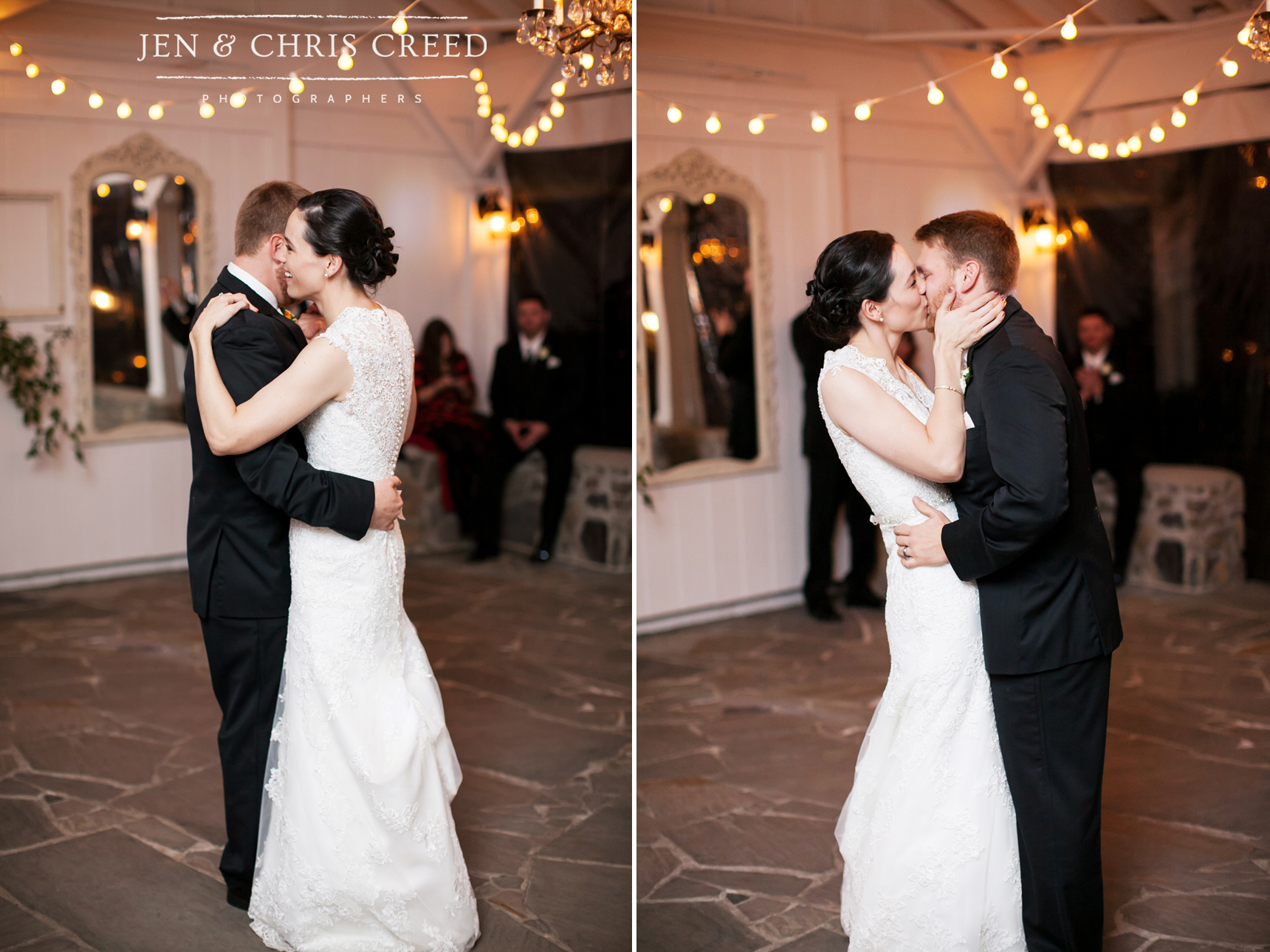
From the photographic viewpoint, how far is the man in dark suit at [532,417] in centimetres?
413

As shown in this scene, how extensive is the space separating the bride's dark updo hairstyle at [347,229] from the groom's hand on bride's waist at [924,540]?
1153 mm

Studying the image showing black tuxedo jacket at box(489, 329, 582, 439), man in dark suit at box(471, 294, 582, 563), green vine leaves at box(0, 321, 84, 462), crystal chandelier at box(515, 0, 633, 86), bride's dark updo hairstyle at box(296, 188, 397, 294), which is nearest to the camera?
bride's dark updo hairstyle at box(296, 188, 397, 294)

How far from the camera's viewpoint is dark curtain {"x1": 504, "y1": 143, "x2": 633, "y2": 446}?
421 centimetres

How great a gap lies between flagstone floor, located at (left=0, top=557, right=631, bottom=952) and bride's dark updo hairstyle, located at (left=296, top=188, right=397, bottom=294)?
1.47m

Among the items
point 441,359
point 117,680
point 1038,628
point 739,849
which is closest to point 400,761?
point 739,849

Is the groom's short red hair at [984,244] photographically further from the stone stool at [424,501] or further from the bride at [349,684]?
the stone stool at [424,501]

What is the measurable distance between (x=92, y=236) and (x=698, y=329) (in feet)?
9.61

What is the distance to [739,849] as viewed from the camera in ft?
9.29

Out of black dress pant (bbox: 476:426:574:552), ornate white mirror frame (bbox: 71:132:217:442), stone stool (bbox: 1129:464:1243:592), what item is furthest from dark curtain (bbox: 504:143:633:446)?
stone stool (bbox: 1129:464:1243:592)

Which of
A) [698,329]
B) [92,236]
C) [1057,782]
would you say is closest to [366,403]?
[1057,782]

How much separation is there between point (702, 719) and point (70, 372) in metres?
3.44

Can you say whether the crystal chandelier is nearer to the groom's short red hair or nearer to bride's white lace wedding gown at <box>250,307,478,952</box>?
bride's white lace wedding gown at <box>250,307,478,952</box>

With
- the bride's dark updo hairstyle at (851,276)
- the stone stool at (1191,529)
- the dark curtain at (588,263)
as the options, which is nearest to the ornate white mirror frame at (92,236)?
the dark curtain at (588,263)

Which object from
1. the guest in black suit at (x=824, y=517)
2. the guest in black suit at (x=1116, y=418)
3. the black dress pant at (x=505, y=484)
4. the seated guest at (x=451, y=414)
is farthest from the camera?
the guest in black suit at (x=1116, y=418)
